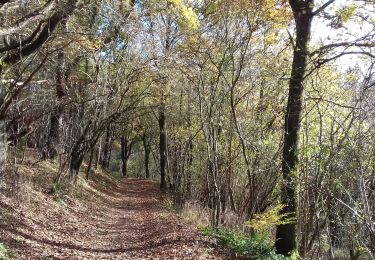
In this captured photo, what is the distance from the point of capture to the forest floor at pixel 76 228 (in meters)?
7.91

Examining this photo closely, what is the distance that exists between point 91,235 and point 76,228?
540mm

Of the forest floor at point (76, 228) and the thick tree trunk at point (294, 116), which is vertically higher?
the thick tree trunk at point (294, 116)

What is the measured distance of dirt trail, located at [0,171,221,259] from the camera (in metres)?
7.79

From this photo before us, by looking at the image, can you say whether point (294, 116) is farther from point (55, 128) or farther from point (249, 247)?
point (55, 128)

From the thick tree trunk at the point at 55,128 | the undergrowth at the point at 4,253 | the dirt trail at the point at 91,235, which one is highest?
the thick tree trunk at the point at 55,128

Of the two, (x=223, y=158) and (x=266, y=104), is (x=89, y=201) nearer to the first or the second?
(x=223, y=158)

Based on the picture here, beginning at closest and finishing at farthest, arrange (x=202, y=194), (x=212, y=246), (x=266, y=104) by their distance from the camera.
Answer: (x=212, y=246) → (x=266, y=104) → (x=202, y=194)

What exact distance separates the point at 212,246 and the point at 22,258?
3926 millimetres

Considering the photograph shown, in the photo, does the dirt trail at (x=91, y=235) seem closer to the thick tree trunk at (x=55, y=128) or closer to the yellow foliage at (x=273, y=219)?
the yellow foliage at (x=273, y=219)

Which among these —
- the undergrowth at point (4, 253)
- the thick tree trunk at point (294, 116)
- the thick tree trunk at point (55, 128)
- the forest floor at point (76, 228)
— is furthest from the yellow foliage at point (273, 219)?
the thick tree trunk at point (55, 128)

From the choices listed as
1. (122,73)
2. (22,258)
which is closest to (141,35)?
(122,73)

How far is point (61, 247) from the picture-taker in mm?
8125

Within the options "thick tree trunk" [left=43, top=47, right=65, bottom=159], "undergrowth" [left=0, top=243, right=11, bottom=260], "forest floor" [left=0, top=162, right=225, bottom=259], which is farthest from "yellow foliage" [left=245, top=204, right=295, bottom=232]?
"thick tree trunk" [left=43, top=47, right=65, bottom=159]

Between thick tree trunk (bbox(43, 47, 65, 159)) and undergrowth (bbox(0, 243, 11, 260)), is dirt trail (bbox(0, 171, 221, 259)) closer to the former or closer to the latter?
undergrowth (bbox(0, 243, 11, 260))
